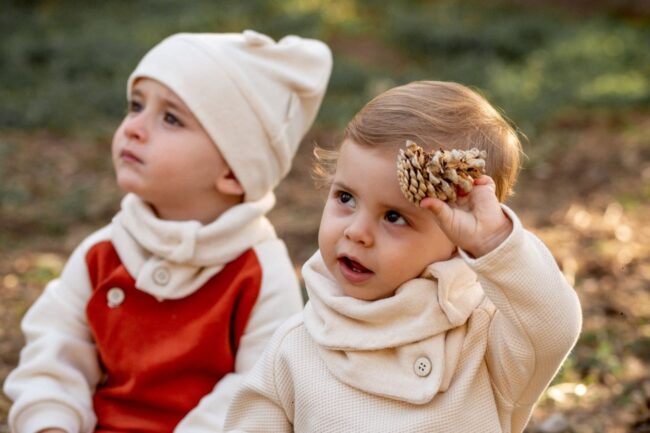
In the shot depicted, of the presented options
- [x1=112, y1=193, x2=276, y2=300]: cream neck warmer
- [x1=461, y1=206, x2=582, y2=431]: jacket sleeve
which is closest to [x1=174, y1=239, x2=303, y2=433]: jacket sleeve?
[x1=112, y1=193, x2=276, y2=300]: cream neck warmer

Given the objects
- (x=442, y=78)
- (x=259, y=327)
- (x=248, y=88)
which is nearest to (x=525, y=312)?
(x=259, y=327)

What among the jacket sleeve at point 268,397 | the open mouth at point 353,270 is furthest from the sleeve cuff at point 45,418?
the open mouth at point 353,270

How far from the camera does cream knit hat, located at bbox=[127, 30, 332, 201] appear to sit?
3268 millimetres

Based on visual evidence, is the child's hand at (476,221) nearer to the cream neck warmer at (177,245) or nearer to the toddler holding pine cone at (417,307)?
the toddler holding pine cone at (417,307)

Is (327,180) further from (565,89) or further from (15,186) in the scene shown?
(565,89)

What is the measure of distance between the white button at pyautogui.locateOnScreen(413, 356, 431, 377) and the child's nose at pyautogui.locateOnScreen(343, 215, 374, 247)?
0.98ft

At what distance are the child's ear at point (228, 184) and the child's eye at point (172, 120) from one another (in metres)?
0.22

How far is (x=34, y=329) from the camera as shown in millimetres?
3271

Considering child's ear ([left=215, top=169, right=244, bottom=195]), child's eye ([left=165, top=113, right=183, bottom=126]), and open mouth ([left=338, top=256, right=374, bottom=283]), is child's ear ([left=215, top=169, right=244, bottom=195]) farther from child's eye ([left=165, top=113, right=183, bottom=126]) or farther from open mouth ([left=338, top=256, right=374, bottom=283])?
open mouth ([left=338, top=256, right=374, bottom=283])

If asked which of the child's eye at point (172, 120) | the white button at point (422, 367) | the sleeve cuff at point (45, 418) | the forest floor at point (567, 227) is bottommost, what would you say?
the forest floor at point (567, 227)

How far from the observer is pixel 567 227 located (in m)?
5.86

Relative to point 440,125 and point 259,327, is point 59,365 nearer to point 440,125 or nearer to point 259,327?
point 259,327

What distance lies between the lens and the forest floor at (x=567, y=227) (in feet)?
12.9

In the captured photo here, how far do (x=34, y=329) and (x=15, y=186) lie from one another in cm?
346
